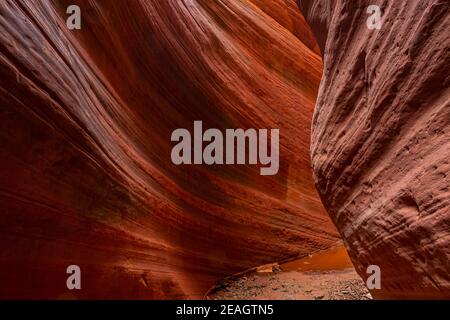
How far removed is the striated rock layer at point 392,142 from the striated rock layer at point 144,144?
0.46 ft

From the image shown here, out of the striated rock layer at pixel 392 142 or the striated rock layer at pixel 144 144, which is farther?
the striated rock layer at pixel 144 144

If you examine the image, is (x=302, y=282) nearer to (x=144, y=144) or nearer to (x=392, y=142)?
(x=144, y=144)

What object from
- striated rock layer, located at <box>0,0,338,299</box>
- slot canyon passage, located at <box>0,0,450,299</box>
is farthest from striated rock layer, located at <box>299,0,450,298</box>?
striated rock layer, located at <box>0,0,338,299</box>

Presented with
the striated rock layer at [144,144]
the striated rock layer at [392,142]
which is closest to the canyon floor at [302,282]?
the striated rock layer at [144,144]

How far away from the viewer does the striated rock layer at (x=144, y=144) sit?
2.28 metres

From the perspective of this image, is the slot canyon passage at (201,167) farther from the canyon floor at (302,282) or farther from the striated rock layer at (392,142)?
the canyon floor at (302,282)

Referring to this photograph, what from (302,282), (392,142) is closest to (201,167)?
(302,282)

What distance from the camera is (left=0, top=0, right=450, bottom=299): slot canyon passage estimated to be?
150cm

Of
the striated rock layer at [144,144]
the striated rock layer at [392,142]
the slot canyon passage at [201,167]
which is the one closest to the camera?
the striated rock layer at [392,142]

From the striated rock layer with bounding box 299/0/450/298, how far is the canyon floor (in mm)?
1315

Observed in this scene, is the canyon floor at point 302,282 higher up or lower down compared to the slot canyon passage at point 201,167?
lower down

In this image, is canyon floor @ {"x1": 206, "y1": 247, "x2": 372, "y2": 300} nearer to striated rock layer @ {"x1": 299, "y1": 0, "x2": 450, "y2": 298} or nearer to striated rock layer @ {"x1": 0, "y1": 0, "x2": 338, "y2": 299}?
striated rock layer @ {"x1": 0, "y1": 0, "x2": 338, "y2": 299}

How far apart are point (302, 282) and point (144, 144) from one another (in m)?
2.04
